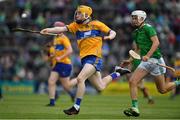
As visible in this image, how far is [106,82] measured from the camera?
60.5ft

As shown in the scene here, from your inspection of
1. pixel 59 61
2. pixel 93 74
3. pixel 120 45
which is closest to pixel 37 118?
pixel 93 74

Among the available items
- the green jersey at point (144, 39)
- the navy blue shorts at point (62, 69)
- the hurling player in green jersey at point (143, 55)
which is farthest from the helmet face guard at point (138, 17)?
the navy blue shorts at point (62, 69)

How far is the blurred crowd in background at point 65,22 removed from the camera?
35.2 meters

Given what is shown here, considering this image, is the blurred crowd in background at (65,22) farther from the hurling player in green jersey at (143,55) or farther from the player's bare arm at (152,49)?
the player's bare arm at (152,49)

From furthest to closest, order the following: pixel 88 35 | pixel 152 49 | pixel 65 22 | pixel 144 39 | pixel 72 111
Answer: pixel 65 22 → pixel 88 35 → pixel 144 39 → pixel 72 111 → pixel 152 49

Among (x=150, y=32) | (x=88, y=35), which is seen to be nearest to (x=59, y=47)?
(x=88, y=35)

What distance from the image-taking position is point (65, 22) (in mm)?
35562

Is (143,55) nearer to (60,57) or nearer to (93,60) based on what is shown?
(93,60)

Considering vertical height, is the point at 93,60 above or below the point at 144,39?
below

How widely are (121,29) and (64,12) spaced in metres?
3.16

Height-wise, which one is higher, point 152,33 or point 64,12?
point 152,33

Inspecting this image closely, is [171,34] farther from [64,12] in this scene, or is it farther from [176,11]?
[64,12]

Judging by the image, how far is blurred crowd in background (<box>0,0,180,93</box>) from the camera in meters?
35.2

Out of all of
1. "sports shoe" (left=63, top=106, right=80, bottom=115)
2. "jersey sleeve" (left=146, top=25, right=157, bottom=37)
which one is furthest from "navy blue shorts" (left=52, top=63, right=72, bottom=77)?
"jersey sleeve" (left=146, top=25, right=157, bottom=37)
